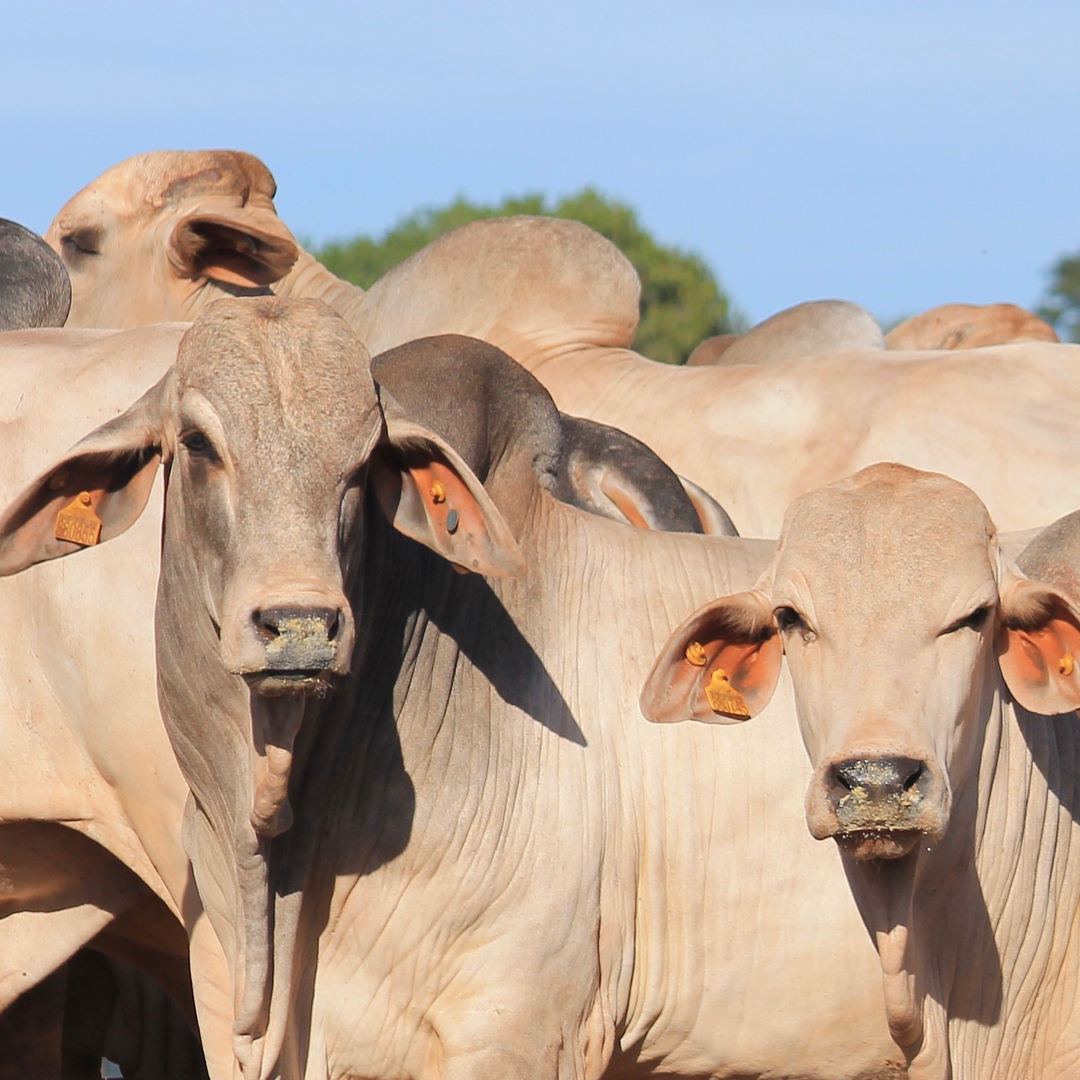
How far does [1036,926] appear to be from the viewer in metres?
4.62

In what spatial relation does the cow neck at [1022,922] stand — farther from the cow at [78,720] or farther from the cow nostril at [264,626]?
the cow at [78,720]

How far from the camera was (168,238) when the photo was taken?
7.36 metres

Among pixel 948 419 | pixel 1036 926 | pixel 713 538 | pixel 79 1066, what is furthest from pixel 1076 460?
pixel 79 1066

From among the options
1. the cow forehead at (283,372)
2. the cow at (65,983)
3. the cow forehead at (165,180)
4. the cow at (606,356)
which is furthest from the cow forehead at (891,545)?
the cow forehead at (165,180)

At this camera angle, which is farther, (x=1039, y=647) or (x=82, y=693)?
(x=82, y=693)

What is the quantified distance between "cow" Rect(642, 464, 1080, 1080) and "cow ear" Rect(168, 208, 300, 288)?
323 centimetres

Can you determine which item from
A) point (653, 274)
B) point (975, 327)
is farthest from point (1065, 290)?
point (975, 327)

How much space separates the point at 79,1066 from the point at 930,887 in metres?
3.98

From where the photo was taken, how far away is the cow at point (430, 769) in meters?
4.21

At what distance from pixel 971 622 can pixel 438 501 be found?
995 millimetres

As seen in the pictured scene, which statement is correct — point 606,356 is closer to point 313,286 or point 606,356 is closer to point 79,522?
point 313,286

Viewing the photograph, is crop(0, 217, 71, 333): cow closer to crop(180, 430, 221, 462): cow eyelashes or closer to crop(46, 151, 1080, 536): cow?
crop(46, 151, 1080, 536): cow

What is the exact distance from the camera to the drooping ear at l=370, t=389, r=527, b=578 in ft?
14.4

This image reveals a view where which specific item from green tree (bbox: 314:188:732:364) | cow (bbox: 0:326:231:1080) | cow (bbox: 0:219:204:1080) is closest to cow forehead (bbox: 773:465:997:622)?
cow (bbox: 0:326:231:1080)
